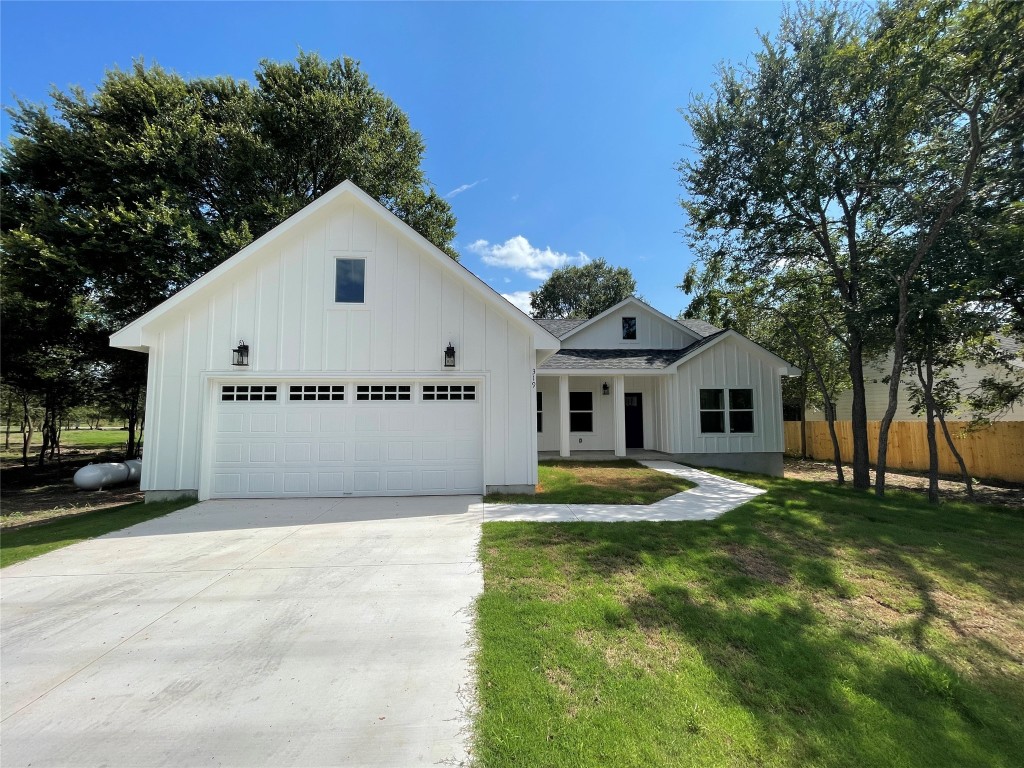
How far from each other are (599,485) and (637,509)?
6.81 ft

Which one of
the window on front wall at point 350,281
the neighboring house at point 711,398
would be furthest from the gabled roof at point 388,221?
the neighboring house at point 711,398

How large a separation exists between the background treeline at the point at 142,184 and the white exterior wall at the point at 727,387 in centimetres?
1327

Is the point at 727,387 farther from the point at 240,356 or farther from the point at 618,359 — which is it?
the point at 240,356

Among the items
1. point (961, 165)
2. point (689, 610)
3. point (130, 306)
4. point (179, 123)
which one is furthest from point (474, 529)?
point (179, 123)

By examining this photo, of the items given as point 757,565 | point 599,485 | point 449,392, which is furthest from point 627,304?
point 757,565

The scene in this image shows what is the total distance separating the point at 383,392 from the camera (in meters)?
8.73

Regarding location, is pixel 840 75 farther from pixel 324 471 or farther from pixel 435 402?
pixel 324 471

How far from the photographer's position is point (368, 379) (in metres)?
8.59

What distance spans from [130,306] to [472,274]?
1206 centimetres

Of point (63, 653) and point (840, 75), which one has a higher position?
point (840, 75)

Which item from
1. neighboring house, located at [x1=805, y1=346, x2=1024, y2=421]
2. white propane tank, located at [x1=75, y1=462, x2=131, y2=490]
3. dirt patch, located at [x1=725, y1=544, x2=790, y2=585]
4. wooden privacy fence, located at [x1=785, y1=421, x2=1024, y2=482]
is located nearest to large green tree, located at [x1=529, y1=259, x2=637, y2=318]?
neighboring house, located at [x1=805, y1=346, x2=1024, y2=421]

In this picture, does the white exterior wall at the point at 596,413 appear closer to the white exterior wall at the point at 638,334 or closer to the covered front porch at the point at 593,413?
the covered front porch at the point at 593,413

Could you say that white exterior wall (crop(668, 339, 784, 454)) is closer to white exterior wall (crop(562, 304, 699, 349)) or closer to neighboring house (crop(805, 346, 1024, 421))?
white exterior wall (crop(562, 304, 699, 349))

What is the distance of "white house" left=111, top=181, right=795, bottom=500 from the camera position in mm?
8430
